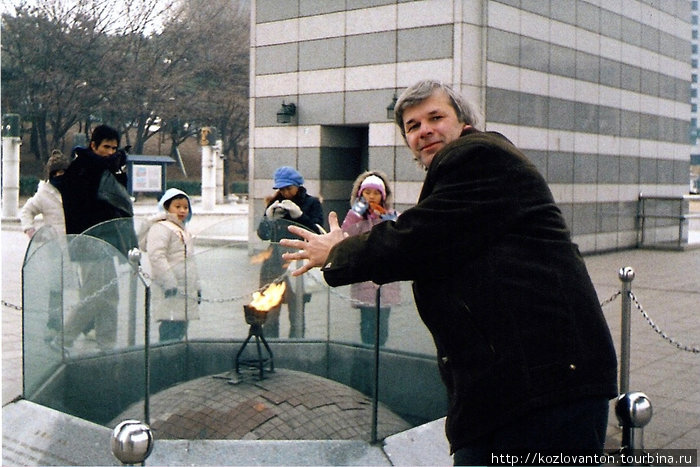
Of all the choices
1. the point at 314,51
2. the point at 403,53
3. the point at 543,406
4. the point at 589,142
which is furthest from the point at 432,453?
the point at 589,142

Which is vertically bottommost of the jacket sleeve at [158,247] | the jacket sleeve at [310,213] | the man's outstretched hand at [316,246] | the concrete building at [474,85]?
the jacket sleeve at [158,247]

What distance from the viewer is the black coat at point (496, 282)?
2252 millimetres

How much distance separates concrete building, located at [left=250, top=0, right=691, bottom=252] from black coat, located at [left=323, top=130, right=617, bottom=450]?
11799mm

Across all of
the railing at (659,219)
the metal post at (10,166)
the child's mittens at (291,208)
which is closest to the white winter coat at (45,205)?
the child's mittens at (291,208)

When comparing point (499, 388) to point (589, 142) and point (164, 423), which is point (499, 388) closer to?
point (164, 423)

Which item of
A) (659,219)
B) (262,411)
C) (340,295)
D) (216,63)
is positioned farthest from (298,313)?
(216,63)

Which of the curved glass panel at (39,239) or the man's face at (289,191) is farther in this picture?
the man's face at (289,191)

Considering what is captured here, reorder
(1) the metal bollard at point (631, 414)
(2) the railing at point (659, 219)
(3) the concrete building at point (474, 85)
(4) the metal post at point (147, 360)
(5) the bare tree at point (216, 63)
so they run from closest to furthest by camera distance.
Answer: (1) the metal bollard at point (631, 414), (4) the metal post at point (147, 360), (3) the concrete building at point (474, 85), (2) the railing at point (659, 219), (5) the bare tree at point (216, 63)

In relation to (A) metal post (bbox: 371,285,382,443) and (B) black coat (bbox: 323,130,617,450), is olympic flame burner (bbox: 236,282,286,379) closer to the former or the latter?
(A) metal post (bbox: 371,285,382,443)

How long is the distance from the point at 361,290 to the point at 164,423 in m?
1.35

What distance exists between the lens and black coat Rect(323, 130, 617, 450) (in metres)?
2.25

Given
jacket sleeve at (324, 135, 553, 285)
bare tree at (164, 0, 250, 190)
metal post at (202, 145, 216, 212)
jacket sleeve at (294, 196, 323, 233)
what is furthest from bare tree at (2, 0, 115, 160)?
jacket sleeve at (324, 135, 553, 285)

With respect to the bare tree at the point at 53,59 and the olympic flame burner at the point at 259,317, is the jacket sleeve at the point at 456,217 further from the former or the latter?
the bare tree at the point at 53,59

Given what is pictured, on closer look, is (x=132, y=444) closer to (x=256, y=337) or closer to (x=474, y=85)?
(x=256, y=337)
